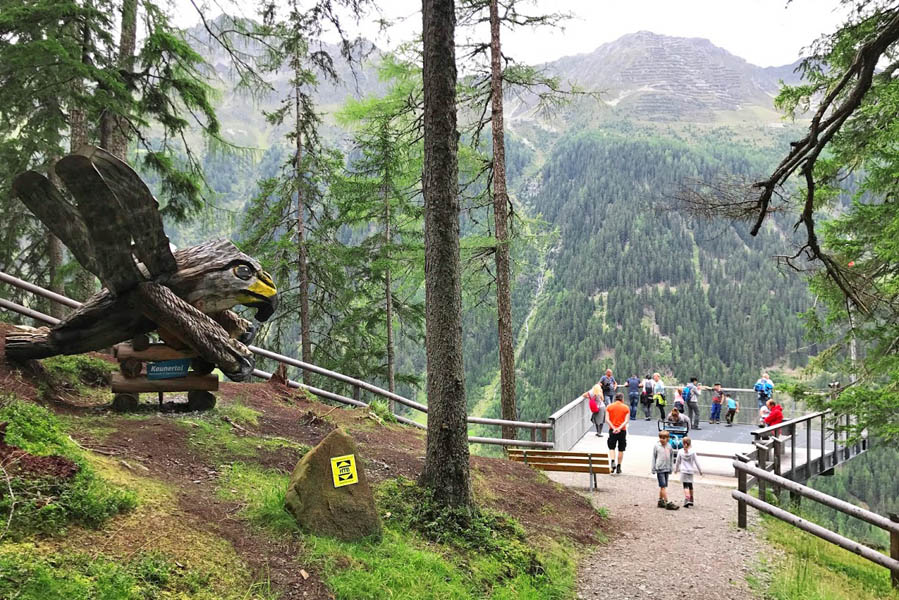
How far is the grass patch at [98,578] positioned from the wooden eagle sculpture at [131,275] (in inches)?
123

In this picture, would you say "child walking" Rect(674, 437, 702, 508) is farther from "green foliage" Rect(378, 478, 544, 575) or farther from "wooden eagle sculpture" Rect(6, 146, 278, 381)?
"wooden eagle sculpture" Rect(6, 146, 278, 381)

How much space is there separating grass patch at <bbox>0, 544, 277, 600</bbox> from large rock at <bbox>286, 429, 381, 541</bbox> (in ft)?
3.19

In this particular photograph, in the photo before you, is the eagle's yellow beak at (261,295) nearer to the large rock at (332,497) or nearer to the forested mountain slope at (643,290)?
the large rock at (332,497)

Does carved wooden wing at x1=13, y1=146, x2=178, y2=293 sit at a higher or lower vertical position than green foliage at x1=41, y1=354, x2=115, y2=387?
higher

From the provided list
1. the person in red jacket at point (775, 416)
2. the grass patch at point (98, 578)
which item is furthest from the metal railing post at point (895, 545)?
the person in red jacket at point (775, 416)

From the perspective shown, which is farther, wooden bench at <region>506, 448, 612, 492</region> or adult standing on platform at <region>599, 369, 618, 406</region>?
adult standing on platform at <region>599, 369, 618, 406</region>

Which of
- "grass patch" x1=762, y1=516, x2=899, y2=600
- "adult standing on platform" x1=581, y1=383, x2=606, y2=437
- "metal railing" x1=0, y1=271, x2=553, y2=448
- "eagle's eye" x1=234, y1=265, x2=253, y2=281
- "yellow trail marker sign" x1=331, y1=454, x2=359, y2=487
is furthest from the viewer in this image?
"adult standing on platform" x1=581, y1=383, x2=606, y2=437

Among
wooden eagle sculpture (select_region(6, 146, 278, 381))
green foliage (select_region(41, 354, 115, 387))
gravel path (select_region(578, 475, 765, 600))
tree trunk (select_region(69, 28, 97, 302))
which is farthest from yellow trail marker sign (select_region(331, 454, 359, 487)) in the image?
tree trunk (select_region(69, 28, 97, 302))

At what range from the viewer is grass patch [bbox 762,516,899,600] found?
19.5 feet

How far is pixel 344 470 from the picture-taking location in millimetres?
4887

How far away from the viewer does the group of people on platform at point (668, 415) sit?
941 cm

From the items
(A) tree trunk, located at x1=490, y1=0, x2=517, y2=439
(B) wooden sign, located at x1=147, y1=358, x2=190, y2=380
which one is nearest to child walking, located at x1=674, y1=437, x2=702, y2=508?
(A) tree trunk, located at x1=490, y1=0, x2=517, y2=439

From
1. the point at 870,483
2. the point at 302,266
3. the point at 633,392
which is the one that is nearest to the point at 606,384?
the point at 633,392

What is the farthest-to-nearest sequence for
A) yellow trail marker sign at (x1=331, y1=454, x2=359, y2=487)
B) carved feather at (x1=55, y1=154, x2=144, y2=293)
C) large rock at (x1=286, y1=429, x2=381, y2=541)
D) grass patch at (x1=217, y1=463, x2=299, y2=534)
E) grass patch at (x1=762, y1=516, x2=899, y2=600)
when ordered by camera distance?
grass patch at (x1=762, y1=516, x2=899, y2=600), carved feather at (x1=55, y1=154, x2=144, y2=293), yellow trail marker sign at (x1=331, y1=454, x2=359, y2=487), large rock at (x1=286, y1=429, x2=381, y2=541), grass patch at (x1=217, y1=463, x2=299, y2=534)
